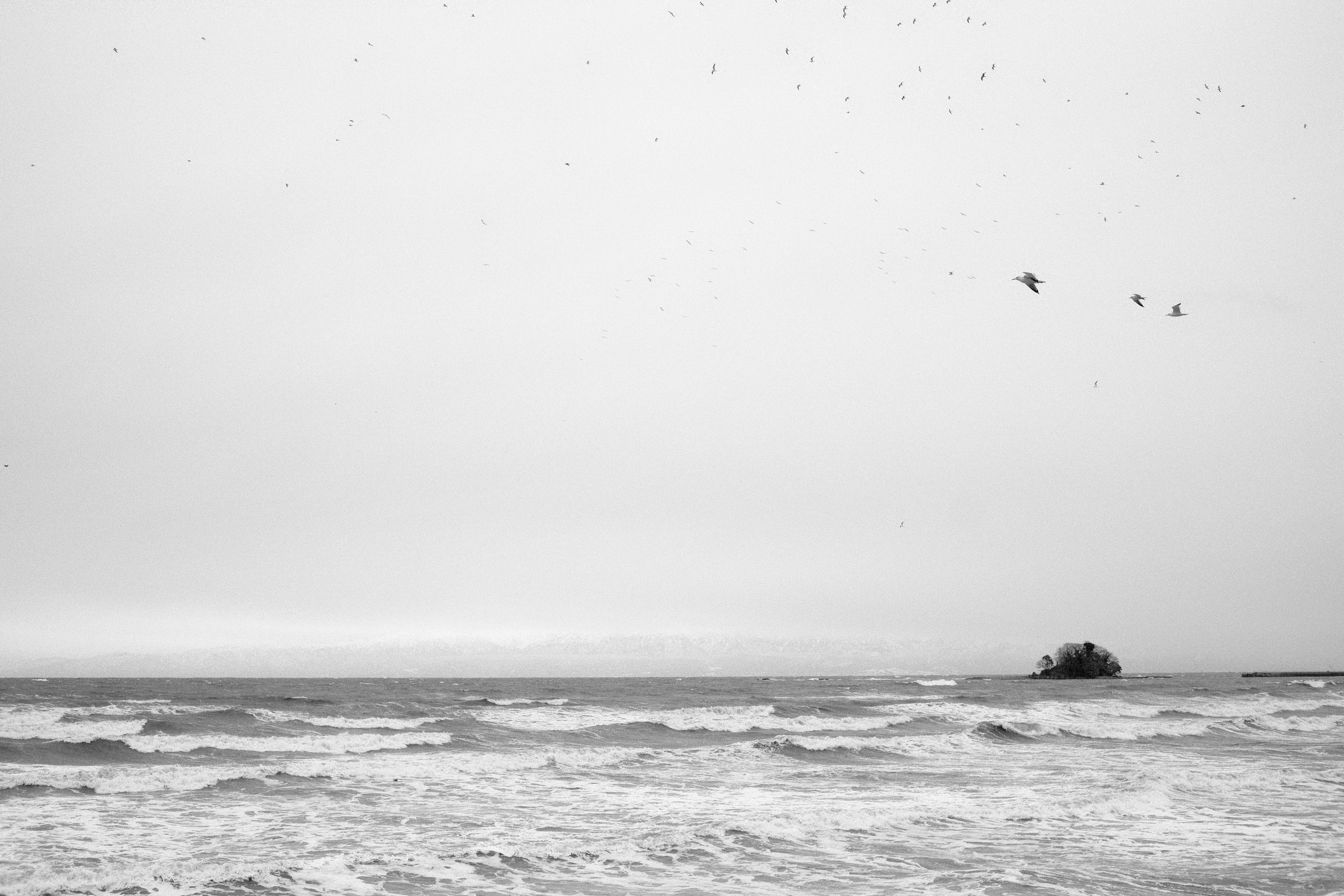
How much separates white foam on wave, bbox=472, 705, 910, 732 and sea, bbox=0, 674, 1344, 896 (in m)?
0.25

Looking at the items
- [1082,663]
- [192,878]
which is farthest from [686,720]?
[1082,663]

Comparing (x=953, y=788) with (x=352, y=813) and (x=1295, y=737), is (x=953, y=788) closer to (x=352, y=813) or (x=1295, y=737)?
(x=352, y=813)

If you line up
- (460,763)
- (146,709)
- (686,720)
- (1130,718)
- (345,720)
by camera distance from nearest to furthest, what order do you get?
(460,763), (686,720), (345,720), (146,709), (1130,718)

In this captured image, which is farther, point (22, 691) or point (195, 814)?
point (22, 691)

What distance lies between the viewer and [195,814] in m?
16.0

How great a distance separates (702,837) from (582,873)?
2644 mm

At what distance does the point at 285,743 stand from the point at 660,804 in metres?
14.5

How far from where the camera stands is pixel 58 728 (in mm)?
29625

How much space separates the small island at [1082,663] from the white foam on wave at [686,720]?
77641mm

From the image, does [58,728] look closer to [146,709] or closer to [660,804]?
[146,709]

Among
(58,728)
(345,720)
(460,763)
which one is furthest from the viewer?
(345,720)

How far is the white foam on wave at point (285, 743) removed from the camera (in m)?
25.8

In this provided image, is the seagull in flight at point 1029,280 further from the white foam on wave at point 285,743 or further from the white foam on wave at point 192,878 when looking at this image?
the white foam on wave at point 285,743

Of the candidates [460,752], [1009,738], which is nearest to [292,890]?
[460,752]
